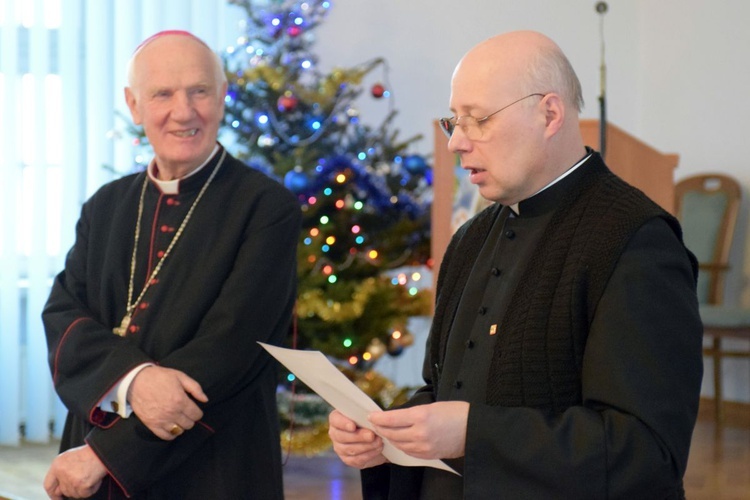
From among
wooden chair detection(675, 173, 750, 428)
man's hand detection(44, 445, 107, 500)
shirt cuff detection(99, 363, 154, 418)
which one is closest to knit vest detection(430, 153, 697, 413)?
shirt cuff detection(99, 363, 154, 418)

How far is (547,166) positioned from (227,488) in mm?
1147

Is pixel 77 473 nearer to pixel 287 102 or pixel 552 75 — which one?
pixel 552 75

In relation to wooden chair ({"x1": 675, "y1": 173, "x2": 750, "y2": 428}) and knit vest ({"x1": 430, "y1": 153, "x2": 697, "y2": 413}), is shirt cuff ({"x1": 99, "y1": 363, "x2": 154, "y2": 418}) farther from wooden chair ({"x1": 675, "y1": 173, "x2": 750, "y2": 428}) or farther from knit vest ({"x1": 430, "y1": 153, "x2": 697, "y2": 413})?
wooden chair ({"x1": 675, "y1": 173, "x2": 750, "y2": 428})

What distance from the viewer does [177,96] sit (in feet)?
8.34

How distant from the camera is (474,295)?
1958 millimetres

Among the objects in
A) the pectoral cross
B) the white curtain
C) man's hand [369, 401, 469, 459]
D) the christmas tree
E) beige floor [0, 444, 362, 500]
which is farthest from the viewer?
the white curtain

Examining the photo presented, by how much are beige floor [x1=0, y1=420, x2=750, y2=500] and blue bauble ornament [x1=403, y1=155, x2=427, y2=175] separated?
1.64 m

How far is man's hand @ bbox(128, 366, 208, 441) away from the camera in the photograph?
7.45 ft

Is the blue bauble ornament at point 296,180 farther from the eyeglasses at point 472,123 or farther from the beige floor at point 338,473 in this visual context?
the eyeglasses at point 472,123

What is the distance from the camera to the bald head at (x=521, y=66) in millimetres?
1762

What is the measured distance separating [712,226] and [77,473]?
572 cm

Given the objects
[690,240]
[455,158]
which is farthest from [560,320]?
[690,240]

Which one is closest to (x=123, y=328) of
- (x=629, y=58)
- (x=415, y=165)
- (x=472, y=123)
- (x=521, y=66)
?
(x=472, y=123)

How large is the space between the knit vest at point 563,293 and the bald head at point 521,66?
179 mm
